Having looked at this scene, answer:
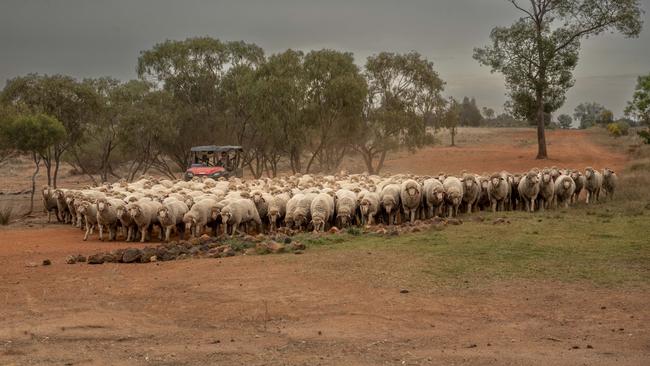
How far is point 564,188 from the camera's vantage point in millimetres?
24047

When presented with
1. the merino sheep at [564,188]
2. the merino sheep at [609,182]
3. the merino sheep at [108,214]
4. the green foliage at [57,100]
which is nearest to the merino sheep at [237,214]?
the merino sheep at [108,214]

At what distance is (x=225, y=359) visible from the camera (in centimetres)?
828

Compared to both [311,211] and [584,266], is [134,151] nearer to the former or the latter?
[311,211]

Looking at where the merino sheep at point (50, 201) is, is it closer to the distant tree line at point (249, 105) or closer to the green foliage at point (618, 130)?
the distant tree line at point (249, 105)

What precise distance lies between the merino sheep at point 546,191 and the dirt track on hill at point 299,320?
38.6 feet

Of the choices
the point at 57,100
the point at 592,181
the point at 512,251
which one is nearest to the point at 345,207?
the point at 512,251

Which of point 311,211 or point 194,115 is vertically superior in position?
point 194,115

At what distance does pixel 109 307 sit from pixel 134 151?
3127cm

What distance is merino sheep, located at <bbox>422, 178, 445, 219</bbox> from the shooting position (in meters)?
21.8

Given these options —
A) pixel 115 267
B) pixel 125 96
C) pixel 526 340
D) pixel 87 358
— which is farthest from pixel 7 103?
pixel 526 340

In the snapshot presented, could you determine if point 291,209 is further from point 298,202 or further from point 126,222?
point 126,222

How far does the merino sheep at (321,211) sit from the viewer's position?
769 inches

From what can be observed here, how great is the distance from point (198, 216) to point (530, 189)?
1067 centimetres

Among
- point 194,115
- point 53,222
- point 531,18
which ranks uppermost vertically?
point 531,18
